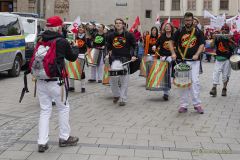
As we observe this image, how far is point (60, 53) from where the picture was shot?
6.21 meters

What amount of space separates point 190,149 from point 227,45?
5542 millimetres

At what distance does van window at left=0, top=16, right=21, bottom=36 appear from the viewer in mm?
14242

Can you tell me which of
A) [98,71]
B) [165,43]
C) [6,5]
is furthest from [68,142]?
[6,5]

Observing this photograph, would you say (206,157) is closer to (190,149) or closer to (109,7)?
(190,149)

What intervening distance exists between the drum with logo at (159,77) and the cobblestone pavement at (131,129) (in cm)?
35

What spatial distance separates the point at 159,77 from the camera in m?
10.6

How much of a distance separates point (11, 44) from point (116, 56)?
553 centimetres

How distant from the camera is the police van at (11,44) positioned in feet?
46.2

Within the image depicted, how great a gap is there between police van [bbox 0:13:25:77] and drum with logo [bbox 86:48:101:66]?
8.01 feet

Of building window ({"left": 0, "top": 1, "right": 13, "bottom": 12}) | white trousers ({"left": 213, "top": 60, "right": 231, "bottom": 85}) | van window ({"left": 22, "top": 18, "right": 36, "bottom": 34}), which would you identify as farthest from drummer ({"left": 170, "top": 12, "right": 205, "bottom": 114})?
building window ({"left": 0, "top": 1, "right": 13, "bottom": 12})

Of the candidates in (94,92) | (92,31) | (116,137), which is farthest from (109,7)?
(116,137)

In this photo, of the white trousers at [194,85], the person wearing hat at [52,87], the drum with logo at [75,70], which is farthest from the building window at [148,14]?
the person wearing hat at [52,87]

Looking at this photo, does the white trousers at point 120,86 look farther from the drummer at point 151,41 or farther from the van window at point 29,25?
the van window at point 29,25

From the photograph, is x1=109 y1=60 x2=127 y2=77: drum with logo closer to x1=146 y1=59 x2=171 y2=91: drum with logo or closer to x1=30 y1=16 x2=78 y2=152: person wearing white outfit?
x1=146 y1=59 x2=171 y2=91: drum with logo
